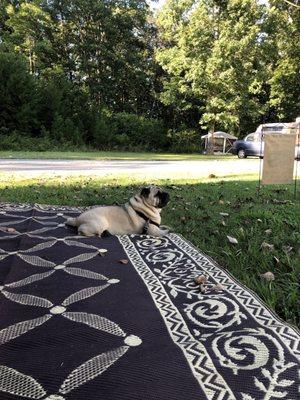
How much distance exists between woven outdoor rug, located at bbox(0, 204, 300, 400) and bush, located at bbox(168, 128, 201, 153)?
29.4m

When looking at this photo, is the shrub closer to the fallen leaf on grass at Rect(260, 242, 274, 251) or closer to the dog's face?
the dog's face

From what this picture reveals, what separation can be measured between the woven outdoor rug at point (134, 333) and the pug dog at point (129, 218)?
0.78m

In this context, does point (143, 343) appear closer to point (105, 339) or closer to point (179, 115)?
point (105, 339)

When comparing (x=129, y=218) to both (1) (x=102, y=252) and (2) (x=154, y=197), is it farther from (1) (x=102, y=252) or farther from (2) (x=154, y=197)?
(1) (x=102, y=252)

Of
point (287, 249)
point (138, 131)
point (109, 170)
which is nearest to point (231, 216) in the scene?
point (287, 249)

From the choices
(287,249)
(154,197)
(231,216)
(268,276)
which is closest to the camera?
(268,276)

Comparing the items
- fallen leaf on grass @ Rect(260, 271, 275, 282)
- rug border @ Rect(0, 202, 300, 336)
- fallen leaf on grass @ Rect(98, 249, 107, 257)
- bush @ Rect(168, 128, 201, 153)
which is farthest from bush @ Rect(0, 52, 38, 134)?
fallen leaf on grass @ Rect(260, 271, 275, 282)

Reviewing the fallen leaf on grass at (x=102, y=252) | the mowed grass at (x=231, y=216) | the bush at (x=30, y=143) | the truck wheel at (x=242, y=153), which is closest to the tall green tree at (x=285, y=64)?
the truck wheel at (x=242, y=153)

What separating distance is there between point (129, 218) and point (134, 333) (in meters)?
2.72

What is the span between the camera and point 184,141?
34594mm

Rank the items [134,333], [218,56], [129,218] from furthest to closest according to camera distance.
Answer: [218,56] < [129,218] < [134,333]

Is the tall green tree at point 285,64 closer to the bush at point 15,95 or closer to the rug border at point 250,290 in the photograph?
the bush at point 15,95

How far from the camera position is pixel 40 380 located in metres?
2.03

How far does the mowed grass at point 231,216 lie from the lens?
11.6ft
